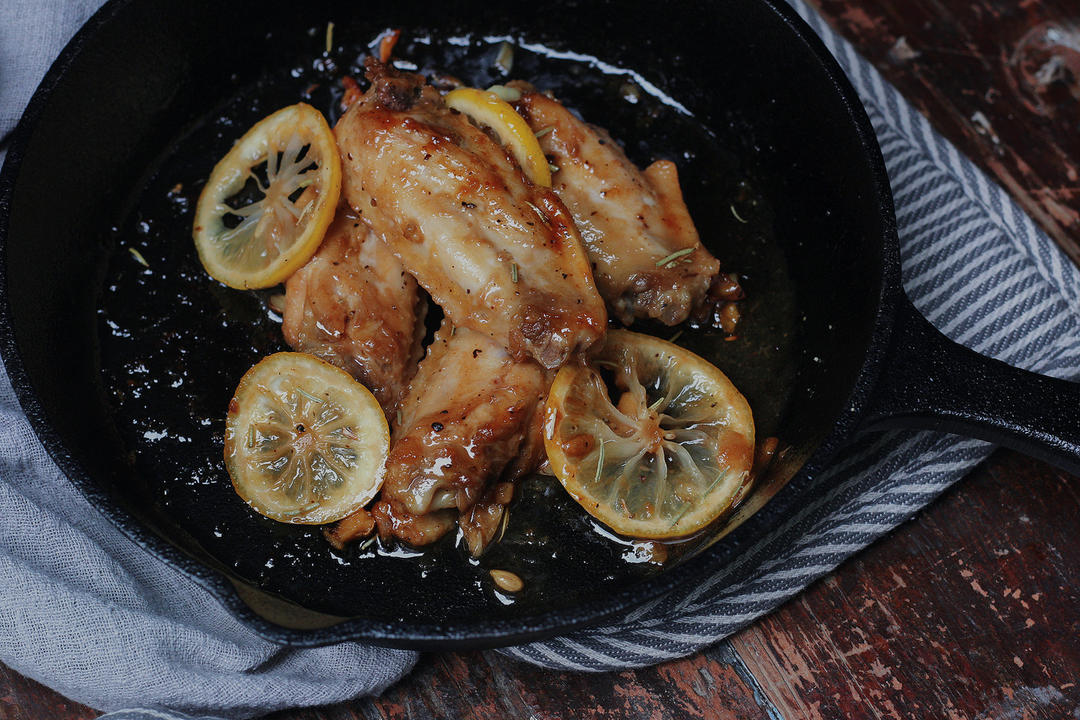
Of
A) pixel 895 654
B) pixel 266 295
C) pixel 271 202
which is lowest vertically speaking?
pixel 895 654

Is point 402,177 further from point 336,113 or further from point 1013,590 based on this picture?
point 1013,590

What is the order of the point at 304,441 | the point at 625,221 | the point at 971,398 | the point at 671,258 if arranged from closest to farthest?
the point at 971,398 < the point at 304,441 < the point at 671,258 < the point at 625,221

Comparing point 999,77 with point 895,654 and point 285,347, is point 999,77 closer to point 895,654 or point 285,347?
point 895,654

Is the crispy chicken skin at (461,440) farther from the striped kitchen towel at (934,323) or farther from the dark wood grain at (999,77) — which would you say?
the dark wood grain at (999,77)

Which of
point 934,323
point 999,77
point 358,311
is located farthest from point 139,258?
point 999,77

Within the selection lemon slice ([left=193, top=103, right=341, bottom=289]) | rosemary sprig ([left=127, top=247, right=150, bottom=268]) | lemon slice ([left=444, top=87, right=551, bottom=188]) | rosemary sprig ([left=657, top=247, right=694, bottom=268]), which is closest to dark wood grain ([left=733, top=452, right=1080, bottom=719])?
rosemary sprig ([left=657, top=247, right=694, bottom=268])

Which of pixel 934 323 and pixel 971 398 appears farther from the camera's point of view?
pixel 934 323

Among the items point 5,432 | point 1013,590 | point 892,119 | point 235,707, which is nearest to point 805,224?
point 892,119
